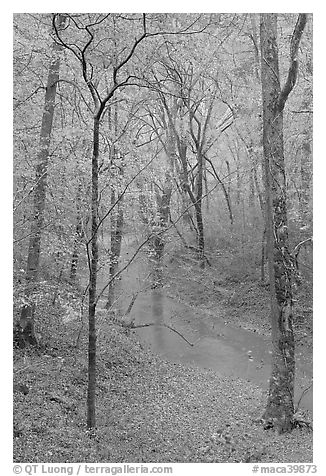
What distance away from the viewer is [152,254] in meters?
10.1

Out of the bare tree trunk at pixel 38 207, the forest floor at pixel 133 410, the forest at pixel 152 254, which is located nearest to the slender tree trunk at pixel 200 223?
the forest at pixel 152 254

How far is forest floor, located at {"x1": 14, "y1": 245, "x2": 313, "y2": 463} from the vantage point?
196 inches

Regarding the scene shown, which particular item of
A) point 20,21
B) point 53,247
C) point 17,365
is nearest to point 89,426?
point 17,365

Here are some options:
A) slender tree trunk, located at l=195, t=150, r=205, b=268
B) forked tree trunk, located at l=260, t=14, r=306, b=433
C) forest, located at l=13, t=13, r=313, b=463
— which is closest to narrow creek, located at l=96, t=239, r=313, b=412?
forest, located at l=13, t=13, r=313, b=463

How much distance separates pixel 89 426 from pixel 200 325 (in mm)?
6633

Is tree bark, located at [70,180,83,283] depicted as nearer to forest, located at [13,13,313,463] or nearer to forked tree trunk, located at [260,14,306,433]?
forest, located at [13,13,313,463]

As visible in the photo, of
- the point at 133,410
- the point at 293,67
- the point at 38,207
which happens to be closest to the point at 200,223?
the point at 38,207

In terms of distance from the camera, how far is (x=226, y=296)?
1312cm

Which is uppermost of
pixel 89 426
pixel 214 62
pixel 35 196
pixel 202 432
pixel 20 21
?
pixel 214 62

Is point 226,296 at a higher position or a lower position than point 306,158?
lower

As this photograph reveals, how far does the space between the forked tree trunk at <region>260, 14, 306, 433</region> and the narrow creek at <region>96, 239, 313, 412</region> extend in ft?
6.37

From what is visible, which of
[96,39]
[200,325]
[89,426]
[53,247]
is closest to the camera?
[89,426]

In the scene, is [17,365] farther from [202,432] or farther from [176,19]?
[176,19]

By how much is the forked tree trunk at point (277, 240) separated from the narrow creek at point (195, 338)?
1943 mm
